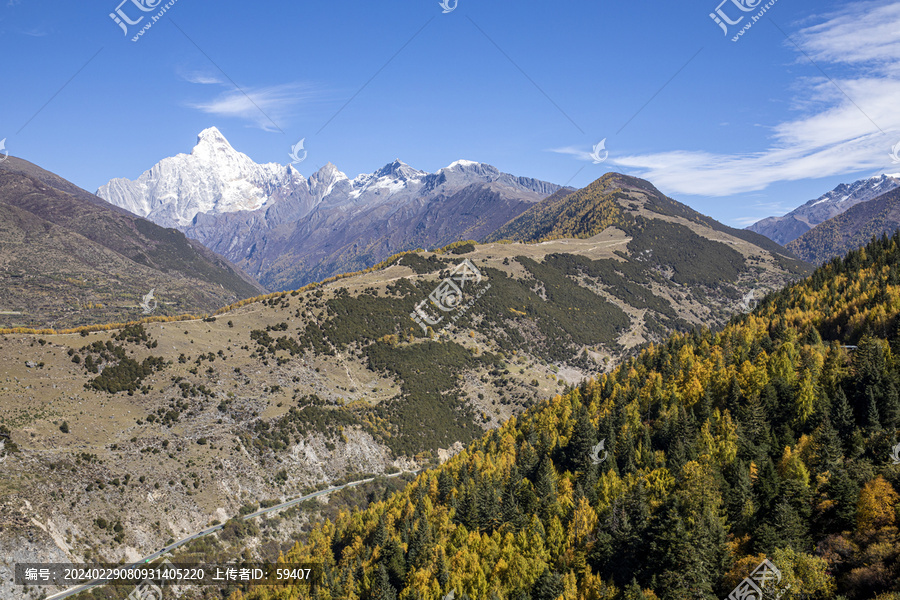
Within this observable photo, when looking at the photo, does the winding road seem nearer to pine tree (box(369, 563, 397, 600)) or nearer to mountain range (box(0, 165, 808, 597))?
mountain range (box(0, 165, 808, 597))

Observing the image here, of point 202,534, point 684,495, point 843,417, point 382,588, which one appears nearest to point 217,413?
point 202,534

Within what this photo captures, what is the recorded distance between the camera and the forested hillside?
167 feet

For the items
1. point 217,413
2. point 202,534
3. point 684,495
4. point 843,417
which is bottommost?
point 202,534

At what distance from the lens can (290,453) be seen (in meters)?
125

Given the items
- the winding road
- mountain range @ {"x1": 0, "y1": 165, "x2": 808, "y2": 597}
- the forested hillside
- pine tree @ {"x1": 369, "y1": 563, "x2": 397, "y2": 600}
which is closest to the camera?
the forested hillside

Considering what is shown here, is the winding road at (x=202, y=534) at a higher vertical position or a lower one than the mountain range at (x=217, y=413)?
lower

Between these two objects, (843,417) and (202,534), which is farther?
(202,534)

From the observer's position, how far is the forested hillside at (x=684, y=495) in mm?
51031

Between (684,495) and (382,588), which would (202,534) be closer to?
(382,588)

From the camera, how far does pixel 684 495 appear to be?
6109cm

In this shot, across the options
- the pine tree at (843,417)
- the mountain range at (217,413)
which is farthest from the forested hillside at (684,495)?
the mountain range at (217,413)

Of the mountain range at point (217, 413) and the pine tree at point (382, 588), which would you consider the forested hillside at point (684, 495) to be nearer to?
the pine tree at point (382, 588)

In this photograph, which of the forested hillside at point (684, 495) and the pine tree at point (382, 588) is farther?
the pine tree at point (382, 588)

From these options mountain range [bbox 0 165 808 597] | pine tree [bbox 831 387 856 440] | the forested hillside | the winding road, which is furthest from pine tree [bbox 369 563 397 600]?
pine tree [bbox 831 387 856 440]
